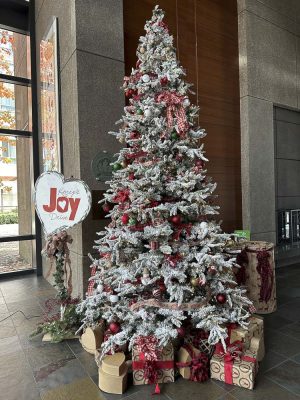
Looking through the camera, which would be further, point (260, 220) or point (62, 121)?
point (260, 220)

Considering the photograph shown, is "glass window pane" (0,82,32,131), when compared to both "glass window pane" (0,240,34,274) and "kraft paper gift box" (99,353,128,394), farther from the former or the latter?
"kraft paper gift box" (99,353,128,394)

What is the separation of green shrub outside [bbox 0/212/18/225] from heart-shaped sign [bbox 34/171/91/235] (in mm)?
2626

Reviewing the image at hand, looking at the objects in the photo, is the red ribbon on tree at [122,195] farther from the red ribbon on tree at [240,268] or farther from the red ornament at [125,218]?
the red ribbon on tree at [240,268]

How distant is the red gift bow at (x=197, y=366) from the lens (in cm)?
182

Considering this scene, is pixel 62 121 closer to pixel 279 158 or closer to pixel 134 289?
pixel 134 289

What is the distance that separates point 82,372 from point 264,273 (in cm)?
193

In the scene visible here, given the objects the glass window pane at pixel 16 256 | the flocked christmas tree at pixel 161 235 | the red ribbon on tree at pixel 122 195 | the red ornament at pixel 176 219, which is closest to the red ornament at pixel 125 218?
the flocked christmas tree at pixel 161 235

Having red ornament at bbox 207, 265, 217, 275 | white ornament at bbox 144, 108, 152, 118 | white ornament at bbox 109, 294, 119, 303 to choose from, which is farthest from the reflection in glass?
red ornament at bbox 207, 265, 217, 275

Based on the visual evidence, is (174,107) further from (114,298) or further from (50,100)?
(50,100)

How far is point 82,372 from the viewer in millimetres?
1955

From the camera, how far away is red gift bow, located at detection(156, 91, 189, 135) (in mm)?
2127

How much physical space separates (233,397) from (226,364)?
6.8 inches

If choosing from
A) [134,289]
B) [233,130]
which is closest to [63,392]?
[134,289]

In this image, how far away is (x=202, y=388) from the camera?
1757mm
